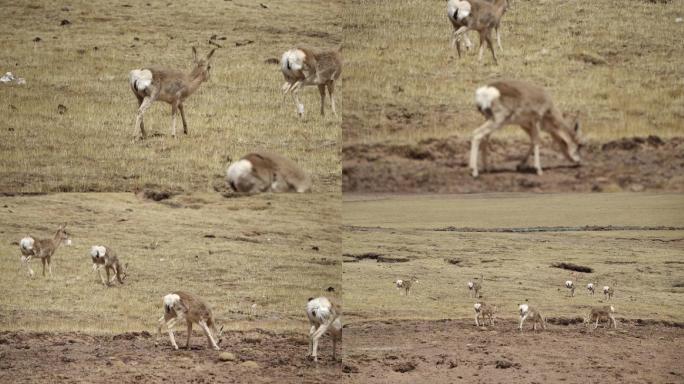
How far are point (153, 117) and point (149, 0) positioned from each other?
1533 millimetres

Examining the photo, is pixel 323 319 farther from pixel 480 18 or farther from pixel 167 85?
pixel 480 18

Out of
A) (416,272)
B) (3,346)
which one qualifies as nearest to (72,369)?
(3,346)

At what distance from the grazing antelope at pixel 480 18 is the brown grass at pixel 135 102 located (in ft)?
6.09

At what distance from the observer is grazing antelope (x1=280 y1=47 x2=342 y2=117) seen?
602 inches

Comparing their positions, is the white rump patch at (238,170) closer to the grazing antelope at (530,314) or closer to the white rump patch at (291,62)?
the white rump patch at (291,62)

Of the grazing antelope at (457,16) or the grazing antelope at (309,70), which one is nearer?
the grazing antelope at (457,16)

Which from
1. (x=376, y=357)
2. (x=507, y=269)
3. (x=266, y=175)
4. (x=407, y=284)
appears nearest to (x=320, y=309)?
(x=376, y=357)

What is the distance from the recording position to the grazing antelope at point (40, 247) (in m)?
16.2

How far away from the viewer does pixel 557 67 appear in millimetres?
14125

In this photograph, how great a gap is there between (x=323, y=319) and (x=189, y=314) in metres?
1.46

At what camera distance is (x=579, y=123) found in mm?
13805

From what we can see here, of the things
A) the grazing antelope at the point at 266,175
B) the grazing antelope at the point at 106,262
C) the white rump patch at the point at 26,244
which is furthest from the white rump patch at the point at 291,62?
the white rump patch at the point at 26,244

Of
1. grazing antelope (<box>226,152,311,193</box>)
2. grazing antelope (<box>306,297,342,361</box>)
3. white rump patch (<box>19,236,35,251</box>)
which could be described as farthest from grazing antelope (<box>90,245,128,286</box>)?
grazing antelope (<box>306,297,342,361</box>)

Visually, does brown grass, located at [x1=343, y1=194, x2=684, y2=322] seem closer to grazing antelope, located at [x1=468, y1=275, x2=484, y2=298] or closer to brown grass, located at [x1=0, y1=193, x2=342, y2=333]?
grazing antelope, located at [x1=468, y1=275, x2=484, y2=298]
